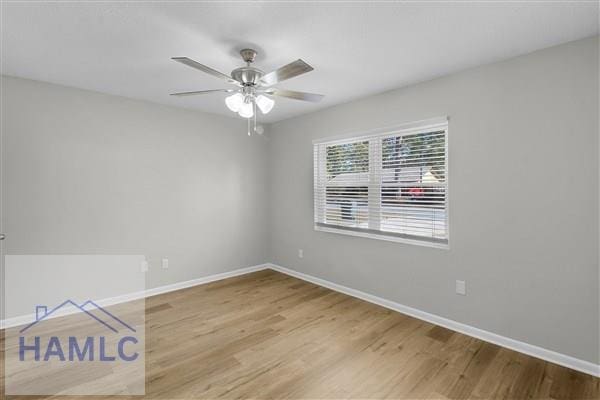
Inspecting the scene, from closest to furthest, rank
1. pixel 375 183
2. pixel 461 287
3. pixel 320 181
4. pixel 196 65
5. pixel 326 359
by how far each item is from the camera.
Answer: pixel 196 65 → pixel 326 359 → pixel 461 287 → pixel 375 183 → pixel 320 181

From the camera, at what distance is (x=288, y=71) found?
74.4 inches

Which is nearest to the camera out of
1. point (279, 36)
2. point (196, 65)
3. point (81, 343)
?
point (196, 65)

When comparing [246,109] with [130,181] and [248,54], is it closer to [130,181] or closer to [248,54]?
[248,54]

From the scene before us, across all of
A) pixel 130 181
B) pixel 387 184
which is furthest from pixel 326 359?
pixel 130 181

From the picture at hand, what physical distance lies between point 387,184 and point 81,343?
11.0 feet

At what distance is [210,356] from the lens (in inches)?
92.9

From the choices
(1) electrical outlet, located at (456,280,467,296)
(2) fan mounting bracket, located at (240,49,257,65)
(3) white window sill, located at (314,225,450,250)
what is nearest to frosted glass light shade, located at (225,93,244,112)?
(2) fan mounting bracket, located at (240,49,257,65)

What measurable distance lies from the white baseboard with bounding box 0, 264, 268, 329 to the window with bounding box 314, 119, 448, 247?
1491 millimetres

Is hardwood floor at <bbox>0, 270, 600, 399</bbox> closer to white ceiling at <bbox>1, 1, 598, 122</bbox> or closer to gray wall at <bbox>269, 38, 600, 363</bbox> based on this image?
gray wall at <bbox>269, 38, 600, 363</bbox>

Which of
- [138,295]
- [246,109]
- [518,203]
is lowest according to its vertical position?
[138,295]

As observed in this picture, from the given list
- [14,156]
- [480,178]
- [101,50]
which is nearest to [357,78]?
[480,178]

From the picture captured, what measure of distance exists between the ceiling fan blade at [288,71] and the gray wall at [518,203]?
5.44 feet

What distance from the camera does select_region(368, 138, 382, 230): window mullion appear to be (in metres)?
3.41

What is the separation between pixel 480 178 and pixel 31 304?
4562mm
